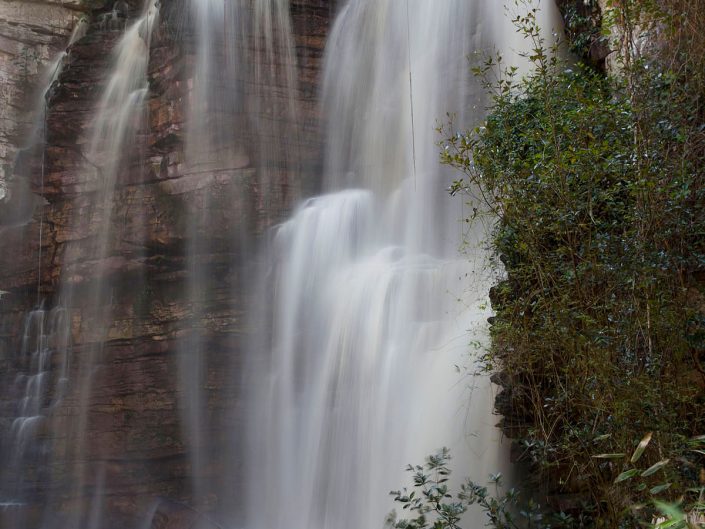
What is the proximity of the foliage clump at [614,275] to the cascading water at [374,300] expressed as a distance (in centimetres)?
124

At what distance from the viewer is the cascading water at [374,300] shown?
8.05 m

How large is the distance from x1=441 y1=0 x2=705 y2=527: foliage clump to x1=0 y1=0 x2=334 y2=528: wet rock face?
21.5ft

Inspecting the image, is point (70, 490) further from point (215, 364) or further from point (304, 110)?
point (304, 110)

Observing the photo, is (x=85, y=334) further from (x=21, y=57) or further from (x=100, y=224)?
(x=21, y=57)

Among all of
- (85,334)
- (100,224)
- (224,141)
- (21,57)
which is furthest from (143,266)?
(21,57)

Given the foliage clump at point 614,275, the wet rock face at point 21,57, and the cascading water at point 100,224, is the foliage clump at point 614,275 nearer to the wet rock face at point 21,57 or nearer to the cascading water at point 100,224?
the cascading water at point 100,224

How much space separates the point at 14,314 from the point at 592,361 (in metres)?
11.7

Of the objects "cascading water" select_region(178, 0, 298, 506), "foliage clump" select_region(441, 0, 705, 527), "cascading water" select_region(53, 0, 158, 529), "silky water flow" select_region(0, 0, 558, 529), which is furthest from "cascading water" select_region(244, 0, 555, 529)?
"cascading water" select_region(53, 0, 158, 529)

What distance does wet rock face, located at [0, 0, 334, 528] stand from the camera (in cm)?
1200

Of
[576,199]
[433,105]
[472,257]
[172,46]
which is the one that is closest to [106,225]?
[172,46]

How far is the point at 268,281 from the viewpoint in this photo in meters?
11.8

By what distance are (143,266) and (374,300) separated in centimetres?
530

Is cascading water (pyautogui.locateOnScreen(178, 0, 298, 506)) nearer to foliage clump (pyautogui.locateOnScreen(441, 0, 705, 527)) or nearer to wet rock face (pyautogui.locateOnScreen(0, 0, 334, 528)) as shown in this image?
wet rock face (pyautogui.locateOnScreen(0, 0, 334, 528))

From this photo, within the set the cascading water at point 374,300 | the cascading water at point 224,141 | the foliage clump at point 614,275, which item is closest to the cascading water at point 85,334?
the cascading water at point 224,141
